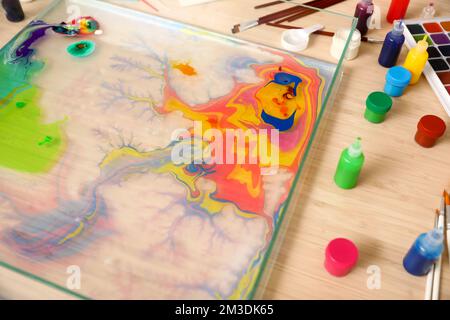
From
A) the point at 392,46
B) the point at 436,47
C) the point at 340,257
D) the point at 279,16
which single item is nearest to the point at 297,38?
the point at 279,16

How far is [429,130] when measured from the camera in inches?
45.8

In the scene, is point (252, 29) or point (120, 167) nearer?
point (120, 167)

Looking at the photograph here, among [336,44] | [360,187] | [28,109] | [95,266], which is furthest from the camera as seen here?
[336,44]

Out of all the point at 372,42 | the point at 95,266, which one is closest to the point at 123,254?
the point at 95,266

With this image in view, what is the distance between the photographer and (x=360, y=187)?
112 centimetres

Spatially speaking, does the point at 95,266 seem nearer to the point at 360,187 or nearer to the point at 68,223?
the point at 68,223

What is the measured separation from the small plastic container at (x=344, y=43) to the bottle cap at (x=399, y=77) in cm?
13

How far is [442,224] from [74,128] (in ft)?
2.67

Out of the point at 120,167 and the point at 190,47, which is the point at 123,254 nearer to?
the point at 120,167

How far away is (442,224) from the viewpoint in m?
1.04

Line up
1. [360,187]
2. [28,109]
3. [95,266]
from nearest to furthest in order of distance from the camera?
1. [95,266]
2. [360,187]
3. [28,109]

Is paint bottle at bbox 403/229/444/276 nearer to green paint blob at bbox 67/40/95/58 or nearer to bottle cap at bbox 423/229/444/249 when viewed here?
bottle cap at bbox 423/229/444/249

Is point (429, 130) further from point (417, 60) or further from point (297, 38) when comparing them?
point (297, 38)

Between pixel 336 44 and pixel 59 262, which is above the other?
pixel 336 44
